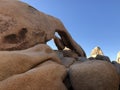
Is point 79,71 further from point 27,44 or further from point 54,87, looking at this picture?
point 27,44

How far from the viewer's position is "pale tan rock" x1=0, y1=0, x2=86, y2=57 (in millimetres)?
8664

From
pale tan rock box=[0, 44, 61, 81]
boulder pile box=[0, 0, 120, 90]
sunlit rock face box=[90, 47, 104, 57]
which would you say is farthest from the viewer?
sunlit rock face box=[90, 47, 104, 57]

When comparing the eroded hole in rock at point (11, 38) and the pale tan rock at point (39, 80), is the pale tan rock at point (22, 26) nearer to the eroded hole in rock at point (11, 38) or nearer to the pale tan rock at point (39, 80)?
the eroded hole in rock at point (11, 38)

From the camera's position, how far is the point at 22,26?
898 centimetres

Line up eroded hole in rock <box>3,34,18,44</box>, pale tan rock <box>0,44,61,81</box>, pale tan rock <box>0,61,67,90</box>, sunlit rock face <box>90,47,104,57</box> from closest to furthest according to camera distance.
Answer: pale tan rock <box>0,61,67,90</box>
pale tan rock <box>0,44,61,81</box>
eroded hole in rock <box>3,34,18,44</box>
sunlit rock face <box>90,47,104,57</box>

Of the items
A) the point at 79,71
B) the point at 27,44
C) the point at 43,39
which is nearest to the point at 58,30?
the point at 43,39

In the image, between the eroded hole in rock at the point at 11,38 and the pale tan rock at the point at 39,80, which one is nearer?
the pale tan rock at the point at 39,80

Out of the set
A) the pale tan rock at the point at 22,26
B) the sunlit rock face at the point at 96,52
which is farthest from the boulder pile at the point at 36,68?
the sunlit rock face at the point at 96,52

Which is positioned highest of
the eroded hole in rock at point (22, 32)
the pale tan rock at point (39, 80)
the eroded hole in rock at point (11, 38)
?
the pale tan rock at point (39, 80)

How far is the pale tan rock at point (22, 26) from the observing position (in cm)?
866

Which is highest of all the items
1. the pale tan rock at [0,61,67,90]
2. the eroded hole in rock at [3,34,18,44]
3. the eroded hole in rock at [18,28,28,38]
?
the pale tan rock at [0,61,67,90]

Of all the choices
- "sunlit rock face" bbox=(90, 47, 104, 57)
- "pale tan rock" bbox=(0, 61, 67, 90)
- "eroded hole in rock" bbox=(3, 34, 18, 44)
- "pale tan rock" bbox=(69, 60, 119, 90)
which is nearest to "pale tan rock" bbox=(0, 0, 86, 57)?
"eroded hole in rock" bbox=(3, 34, 18, 44)

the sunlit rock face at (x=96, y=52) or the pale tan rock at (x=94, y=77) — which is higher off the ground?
the pale tan rock at (x=94, y=77)

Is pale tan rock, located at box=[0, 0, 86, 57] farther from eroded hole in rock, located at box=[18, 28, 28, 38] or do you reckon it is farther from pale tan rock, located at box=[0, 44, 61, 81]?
pale tan rock, located at box=[0, 44, 61, 81]
